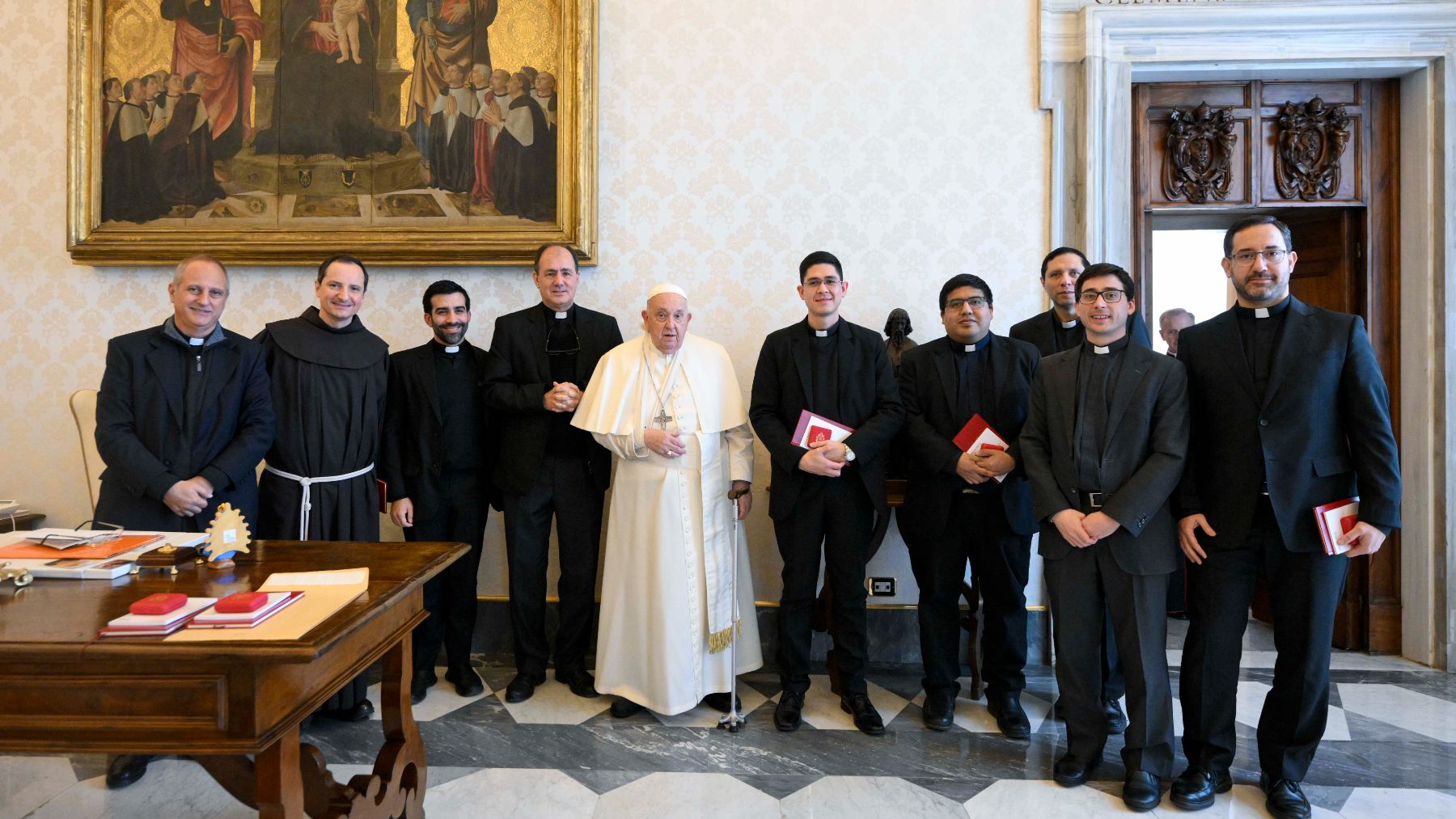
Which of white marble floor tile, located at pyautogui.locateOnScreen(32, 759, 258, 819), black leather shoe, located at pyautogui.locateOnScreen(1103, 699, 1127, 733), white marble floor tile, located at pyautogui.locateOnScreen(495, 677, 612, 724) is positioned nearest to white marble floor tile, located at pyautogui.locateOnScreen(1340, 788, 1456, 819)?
black leather shoe, located at pyautogui.locateOnScreen(1103, 699, 1127, 733)

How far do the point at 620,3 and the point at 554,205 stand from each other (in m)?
1.23

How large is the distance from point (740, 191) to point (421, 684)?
10.1 feet

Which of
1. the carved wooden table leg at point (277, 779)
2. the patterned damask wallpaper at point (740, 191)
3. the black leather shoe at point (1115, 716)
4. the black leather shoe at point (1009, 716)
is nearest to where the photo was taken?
the carved wooden table leg at point (277, 779)

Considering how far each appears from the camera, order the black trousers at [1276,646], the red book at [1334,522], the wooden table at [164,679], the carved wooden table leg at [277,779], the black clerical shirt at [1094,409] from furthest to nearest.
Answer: the black clerical shirt at [1094,409]
the black trousers at [1276,646]
the red book at [1334,522]
the carved wooden table leg at [277,779]
the wooden table at [164,679]

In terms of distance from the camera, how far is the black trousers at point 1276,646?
277cm

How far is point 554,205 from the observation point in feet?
14.8

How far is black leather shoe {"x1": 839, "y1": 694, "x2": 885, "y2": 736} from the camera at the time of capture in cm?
344

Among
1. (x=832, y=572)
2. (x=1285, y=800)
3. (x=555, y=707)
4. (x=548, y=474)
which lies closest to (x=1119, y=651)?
(x=1285, y=800)

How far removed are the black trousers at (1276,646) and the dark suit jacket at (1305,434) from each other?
3.6 inches

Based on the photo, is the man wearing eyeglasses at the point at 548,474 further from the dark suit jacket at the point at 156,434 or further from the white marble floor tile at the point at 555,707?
the dark suit jacket at the point at 156,434

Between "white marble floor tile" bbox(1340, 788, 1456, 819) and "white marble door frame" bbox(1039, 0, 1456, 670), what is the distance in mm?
1899

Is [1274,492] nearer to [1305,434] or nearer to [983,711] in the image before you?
[1305,434]

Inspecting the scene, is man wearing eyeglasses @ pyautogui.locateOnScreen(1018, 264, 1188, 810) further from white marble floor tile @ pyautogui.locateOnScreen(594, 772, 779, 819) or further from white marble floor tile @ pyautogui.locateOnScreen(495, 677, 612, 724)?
white marble floor tile @ pyautogui.locateOnScreen(495, 677, 612, 724)

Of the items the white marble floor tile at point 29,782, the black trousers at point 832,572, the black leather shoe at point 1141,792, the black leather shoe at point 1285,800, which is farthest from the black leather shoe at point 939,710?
the white marble floor tile at point 29,782
